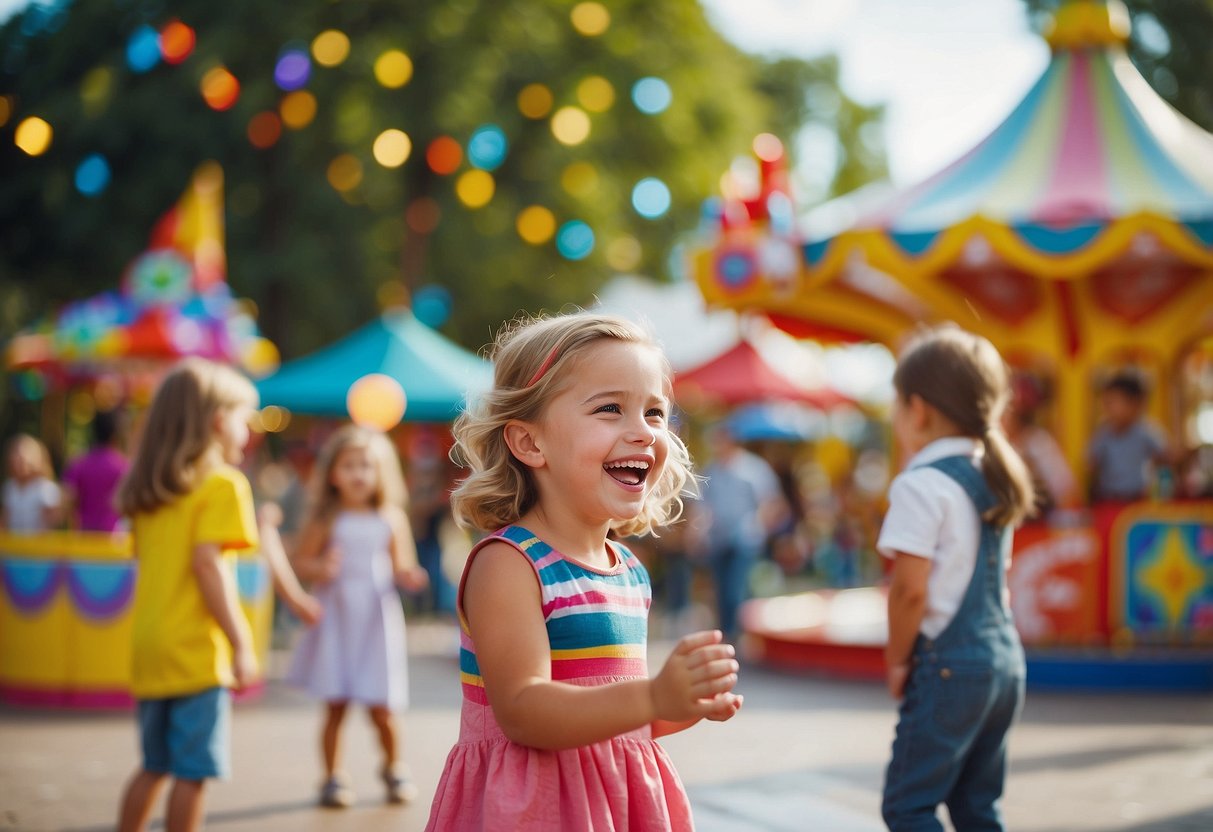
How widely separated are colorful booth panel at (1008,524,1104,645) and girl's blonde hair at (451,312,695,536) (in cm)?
Answer: 780

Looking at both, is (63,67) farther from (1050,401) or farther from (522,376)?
(522,376)

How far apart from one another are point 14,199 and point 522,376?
64.3 feet

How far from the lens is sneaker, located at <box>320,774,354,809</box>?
5762 millimetres

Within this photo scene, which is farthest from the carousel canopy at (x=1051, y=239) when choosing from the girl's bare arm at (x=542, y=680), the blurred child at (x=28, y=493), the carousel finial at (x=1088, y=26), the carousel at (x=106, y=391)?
the girl's bare arm at (x=542, y=680)

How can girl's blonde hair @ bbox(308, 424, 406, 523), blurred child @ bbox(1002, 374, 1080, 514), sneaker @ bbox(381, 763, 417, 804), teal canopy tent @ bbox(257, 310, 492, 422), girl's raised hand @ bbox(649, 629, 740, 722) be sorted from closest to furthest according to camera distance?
girl's raised hand @ bbox(649, 629, 740, 722) → sneaker @ bbox(381, 763, 417, 804) → girl's blonde hair @ bbox(308, 424, 406, 523) → blurred child @ bbox(1002, 374, 1080, 514) → teal canopy tent @ bbox(257, 310, 492, 422)

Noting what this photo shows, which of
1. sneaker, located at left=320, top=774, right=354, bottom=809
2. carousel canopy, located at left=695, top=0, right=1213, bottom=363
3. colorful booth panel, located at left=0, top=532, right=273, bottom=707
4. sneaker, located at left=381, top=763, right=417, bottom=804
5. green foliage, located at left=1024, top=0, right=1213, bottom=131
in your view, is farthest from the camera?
green foliage, located at left=1024, top=0, right=1213, bottom=131

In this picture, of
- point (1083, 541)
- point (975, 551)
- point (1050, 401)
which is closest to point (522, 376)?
point (975, 551)

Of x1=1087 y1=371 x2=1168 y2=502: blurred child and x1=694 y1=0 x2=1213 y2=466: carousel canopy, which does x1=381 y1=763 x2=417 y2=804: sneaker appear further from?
x1=1087 y1=371 x2=1168 y2=502: blurred child

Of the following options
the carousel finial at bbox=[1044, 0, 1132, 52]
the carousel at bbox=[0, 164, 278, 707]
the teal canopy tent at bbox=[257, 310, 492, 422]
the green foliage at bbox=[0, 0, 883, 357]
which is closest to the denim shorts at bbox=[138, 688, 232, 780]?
the carousel at bbox=[0, 164, 278, 707]

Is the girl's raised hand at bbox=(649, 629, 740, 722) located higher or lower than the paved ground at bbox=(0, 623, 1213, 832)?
higher

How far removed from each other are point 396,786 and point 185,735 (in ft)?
5.66

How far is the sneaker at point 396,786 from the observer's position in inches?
231

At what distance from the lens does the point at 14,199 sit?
789 inches

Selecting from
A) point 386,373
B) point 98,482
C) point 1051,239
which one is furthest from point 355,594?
point 386,373
